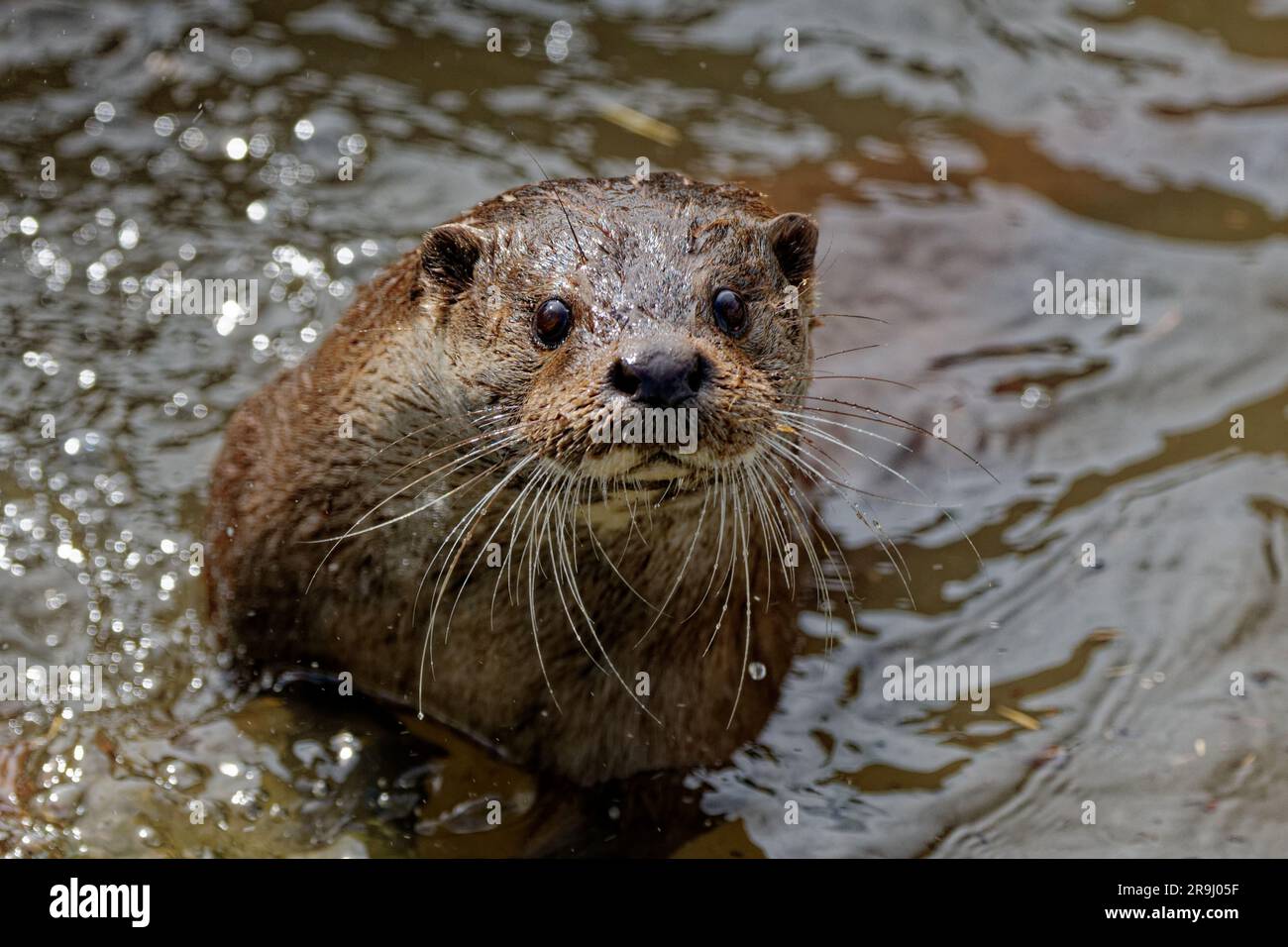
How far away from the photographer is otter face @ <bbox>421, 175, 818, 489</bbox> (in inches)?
123

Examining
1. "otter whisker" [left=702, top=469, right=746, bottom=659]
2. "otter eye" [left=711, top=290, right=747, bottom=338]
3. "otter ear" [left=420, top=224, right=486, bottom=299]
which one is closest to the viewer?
"otter eye" [left=711, top=290, right=747, bottom=338]

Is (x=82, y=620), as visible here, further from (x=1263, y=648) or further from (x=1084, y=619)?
(x=1263, y=648)

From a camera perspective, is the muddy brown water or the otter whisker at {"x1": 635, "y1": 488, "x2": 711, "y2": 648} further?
the muddy brown water

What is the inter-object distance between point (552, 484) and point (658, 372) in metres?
0.45

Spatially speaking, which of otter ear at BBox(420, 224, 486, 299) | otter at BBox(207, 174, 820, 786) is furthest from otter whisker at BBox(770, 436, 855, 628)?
otter ear at BBox(420, 224, 486, 299)

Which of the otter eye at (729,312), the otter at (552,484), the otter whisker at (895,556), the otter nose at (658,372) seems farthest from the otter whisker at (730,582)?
the otter whisker at (895,556)

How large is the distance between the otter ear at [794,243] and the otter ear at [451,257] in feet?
2.17

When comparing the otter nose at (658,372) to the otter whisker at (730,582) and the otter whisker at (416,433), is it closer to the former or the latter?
the otter whisker at (416,433)

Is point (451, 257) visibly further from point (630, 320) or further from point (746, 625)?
point (746, 625)

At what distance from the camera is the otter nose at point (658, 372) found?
304 centimetres

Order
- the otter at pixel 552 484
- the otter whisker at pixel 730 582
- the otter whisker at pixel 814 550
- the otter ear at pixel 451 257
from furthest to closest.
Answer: the otter whisker at pixel 814 550 < the otter whisker at pixel 730 582 < the otter ear at pixel 451 257 < the otter at pixel 552 484

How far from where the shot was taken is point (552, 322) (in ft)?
11.1

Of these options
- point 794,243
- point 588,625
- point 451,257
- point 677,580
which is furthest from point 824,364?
point 451,257

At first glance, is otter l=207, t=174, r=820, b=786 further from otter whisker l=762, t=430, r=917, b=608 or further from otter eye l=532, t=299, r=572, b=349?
otter whisker l=762, t=430, r=917, b=608
